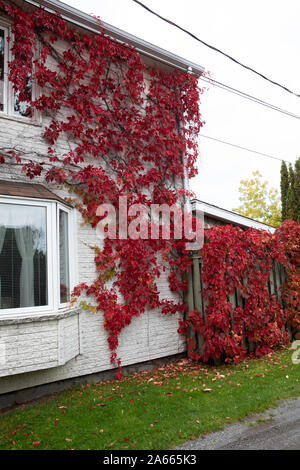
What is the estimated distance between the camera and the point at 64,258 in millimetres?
5258

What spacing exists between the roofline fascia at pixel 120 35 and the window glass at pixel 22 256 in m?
3.58

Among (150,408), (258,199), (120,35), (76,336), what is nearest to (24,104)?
(120,35)

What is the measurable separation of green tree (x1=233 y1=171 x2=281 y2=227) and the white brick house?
87.9ft

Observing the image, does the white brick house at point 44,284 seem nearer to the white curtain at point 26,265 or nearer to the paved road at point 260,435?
the white curtain at point 26,265

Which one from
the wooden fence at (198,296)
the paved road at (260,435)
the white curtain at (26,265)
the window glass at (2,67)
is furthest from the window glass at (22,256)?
the wooden fence at (198,296)

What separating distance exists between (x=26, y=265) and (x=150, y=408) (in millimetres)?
2524

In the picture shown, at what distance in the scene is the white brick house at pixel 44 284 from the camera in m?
4.44

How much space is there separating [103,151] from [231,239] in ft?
9.26

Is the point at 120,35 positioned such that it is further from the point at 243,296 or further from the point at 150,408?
the point at 150,408

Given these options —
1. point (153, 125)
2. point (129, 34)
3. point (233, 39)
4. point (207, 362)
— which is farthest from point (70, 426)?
point (233, 39)

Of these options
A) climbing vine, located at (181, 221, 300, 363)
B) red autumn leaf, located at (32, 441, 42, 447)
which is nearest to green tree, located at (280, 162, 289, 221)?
climbing vine, located at (181, 221, 300, 363)

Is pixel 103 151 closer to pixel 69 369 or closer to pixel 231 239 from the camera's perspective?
pixel 231 239

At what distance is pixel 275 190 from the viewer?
3108 cm

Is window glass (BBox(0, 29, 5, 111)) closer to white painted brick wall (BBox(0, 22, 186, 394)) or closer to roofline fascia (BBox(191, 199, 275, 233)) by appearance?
white painted brick wall (BBox(0, 22, 186, 394))
